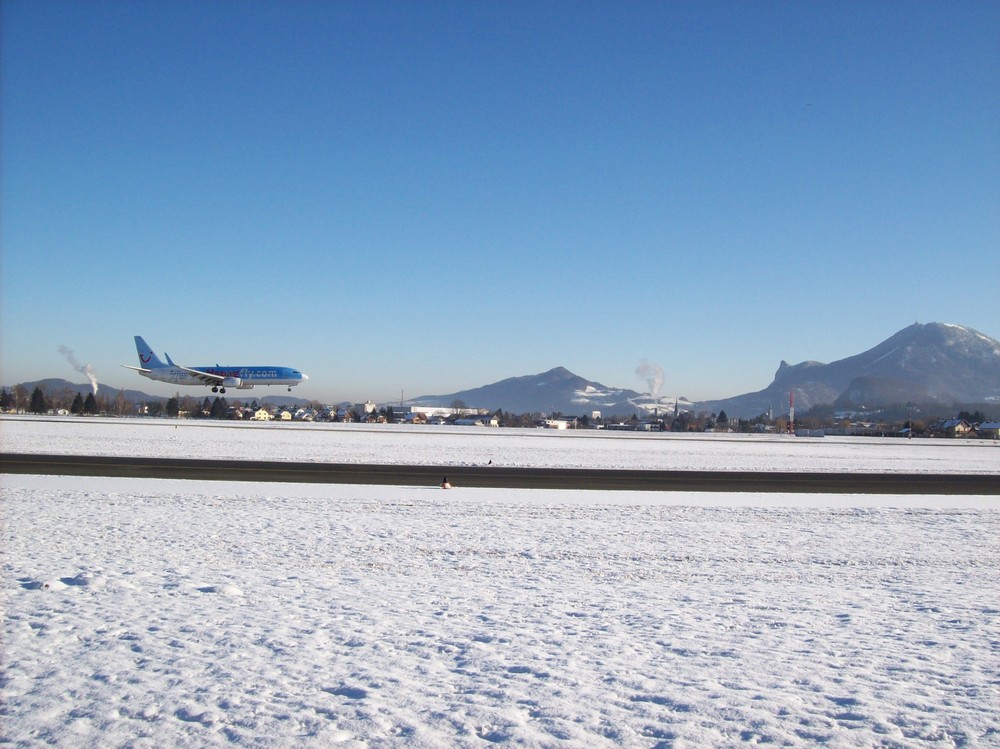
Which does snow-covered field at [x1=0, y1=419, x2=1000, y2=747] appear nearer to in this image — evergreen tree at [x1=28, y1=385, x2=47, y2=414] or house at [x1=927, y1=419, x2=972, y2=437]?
house at [x1=927, y1=419, x2=972, y2=437]

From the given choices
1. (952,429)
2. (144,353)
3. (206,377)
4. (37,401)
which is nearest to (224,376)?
(206,377)

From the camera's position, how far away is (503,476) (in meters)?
25.3

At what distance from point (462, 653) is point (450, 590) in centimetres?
243

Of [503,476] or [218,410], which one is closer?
[503,476]

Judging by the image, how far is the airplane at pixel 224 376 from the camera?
89625 mm

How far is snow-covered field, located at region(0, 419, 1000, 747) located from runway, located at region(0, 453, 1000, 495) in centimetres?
753

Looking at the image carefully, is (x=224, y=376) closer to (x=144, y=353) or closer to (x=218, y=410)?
(x=144, y=353)

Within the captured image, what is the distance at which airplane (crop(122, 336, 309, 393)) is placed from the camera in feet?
294

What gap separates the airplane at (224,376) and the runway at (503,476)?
61567 mm

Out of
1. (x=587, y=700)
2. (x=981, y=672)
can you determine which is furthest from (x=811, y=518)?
(x=587, y=700)

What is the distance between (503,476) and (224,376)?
7451 centimetres

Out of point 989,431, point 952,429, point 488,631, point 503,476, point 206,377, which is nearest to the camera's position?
point 488,631

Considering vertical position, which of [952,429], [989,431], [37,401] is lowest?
[989,431]

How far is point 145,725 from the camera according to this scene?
536 centimetres
